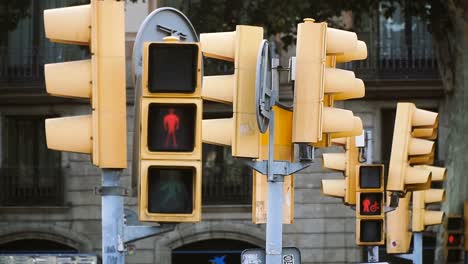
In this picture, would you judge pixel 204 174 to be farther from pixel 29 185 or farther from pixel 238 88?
pixel 238 88

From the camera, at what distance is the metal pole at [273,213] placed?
1232 centimetres

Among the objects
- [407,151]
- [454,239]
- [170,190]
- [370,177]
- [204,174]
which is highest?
[407,151]

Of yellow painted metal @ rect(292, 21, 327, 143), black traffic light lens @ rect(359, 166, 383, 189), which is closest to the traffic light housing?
yellow painted metal @ rect(292, 21, 327, 143)

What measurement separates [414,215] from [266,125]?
1321cm

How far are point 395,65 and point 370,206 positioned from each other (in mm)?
12386

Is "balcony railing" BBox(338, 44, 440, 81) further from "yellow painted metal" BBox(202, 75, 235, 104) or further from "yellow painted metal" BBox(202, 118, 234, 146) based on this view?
"yellow painted metal" BBox(202, 75, 235, 104)

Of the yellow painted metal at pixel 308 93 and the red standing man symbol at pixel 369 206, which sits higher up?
the yellow painted metal at pixel 308 93

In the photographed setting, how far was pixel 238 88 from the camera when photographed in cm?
1176

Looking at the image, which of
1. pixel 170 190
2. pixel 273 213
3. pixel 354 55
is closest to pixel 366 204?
pixel 354 55

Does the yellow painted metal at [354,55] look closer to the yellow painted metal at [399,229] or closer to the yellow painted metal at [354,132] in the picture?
the yellow painted metal at [354,132]

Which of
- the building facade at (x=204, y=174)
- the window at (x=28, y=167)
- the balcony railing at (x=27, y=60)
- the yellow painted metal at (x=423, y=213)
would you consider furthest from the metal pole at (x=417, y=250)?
the balcony railing at (x=27, y=60)

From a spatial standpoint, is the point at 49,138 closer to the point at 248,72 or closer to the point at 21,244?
the point at 248,72

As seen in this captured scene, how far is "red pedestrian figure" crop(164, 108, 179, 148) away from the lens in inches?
344

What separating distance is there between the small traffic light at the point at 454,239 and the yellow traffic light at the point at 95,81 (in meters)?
17.6
